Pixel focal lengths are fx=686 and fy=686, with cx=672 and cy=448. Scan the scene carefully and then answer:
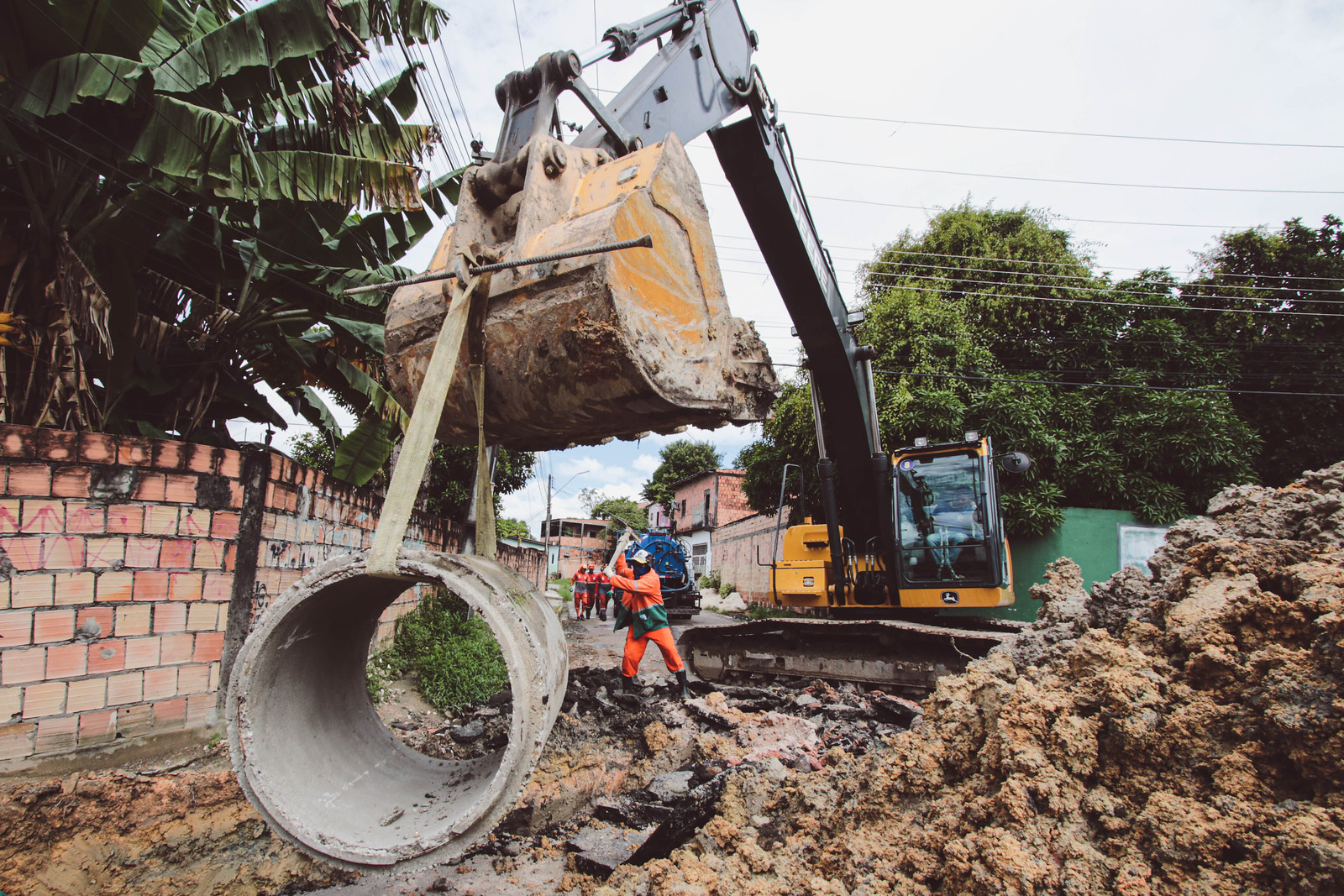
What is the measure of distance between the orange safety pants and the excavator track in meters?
0.45

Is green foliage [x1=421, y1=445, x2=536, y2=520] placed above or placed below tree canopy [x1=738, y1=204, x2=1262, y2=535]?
below

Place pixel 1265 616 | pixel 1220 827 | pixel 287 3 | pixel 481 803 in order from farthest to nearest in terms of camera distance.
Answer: pixel 287 3, pixel 1265 616, pixel 1220 827, pixel 481 803

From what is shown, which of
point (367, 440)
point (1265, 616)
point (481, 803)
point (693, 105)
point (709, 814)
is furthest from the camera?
point (367, 440)

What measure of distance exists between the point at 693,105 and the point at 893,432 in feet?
33.2

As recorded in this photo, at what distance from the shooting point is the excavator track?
5.15m

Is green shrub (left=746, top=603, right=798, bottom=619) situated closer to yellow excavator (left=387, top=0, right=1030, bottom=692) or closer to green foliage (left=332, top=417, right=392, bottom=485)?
green foliage (left=332, top=417, right=392, bottom=485)

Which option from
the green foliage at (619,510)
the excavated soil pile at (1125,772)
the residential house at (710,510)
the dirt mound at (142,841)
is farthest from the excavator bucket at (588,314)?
the green foliage at (619,510)

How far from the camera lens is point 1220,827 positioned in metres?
1.85

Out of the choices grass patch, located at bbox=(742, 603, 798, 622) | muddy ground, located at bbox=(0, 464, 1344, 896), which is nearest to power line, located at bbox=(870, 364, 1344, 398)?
grass patch, located at bbox=(742, 603, 798, 622)

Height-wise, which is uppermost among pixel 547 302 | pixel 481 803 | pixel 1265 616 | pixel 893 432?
pixel 893 432

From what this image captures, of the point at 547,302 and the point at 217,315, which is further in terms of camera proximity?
the point at 217,315

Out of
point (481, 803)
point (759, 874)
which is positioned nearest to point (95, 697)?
point (481, 803)

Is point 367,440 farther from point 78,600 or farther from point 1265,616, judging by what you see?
point 1265,616

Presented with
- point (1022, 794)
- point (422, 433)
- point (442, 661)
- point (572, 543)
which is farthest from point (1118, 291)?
point (572, 543)
